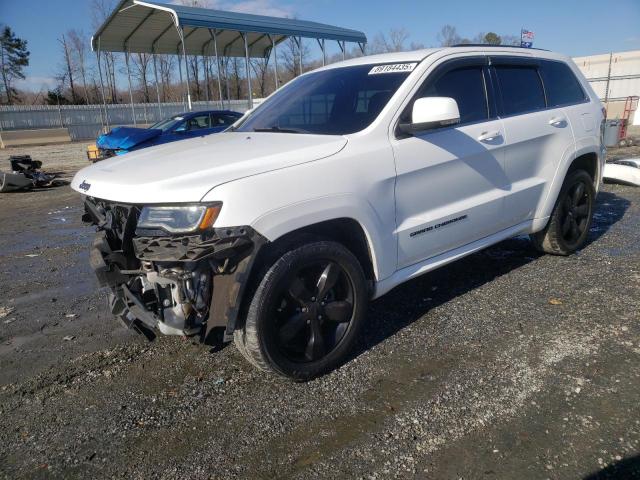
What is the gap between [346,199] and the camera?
2875 mm

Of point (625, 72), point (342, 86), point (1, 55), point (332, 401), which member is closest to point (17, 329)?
point (332, 401)

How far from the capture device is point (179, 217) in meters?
2.50

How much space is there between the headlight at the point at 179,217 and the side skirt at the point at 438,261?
49.4 inches

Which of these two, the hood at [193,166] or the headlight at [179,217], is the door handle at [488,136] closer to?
the hood at [193,166]

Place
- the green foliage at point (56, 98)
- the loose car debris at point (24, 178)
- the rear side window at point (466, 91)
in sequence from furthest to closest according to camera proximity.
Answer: the green foliage at point (56, 98), the loose car debris at point (24, 178), the rear side window at point (466, 91)

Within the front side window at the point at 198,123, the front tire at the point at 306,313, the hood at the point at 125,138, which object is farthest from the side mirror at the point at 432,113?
the front side window at the point at 198,123

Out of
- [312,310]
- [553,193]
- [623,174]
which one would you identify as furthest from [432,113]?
[623,174]

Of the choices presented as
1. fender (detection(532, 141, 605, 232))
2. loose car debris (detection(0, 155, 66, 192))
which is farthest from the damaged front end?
loose car debris (detection(0, 155, 66, 192))

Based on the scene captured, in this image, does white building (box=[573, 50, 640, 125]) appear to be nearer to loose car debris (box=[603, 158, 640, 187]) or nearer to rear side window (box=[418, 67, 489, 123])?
loose car debris (box=[603, 158, 640, 187])

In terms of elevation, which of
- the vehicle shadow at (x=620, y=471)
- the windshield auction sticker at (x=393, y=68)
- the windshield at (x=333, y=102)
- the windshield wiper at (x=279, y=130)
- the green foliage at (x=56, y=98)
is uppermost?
the green foliage at (x=56, y=98)

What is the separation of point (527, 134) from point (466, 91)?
74 cm

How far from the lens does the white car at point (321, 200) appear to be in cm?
256

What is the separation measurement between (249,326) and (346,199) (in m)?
0.91

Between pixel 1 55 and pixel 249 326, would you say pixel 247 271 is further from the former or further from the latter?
pixel 1 55
